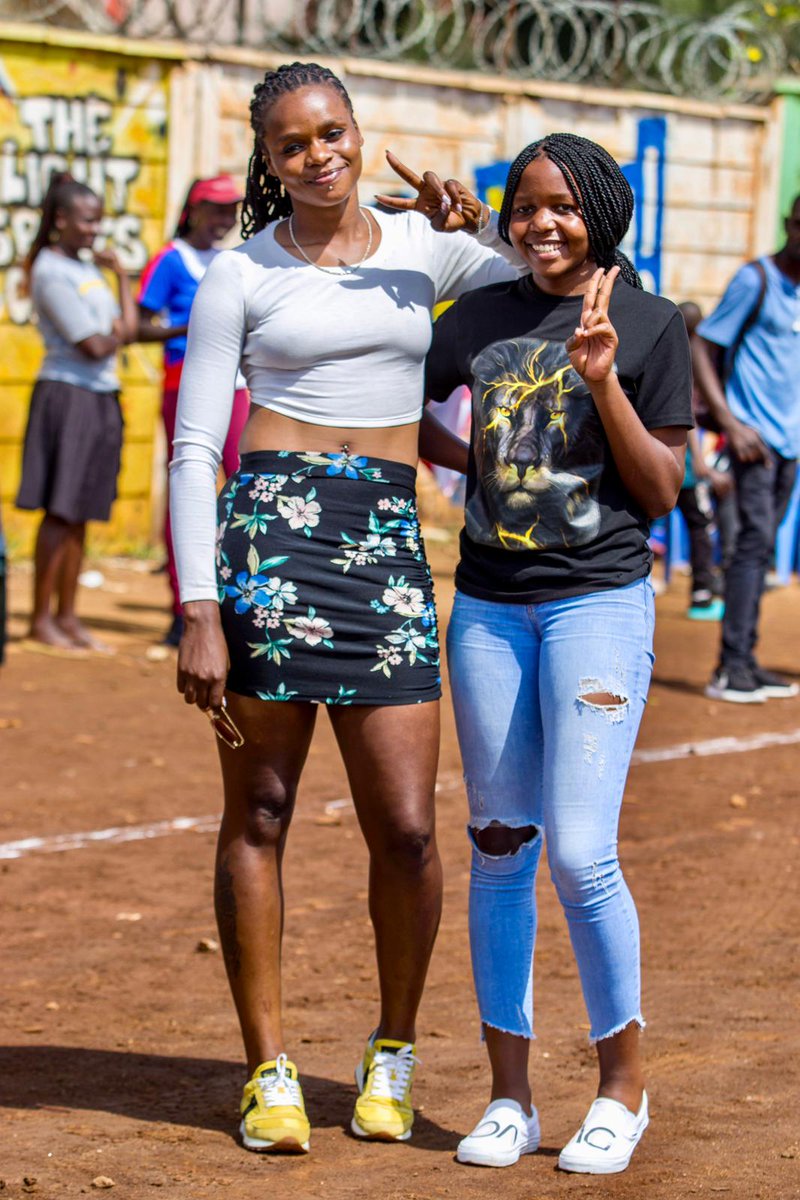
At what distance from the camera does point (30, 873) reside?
6.01m

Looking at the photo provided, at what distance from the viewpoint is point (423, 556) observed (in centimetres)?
395

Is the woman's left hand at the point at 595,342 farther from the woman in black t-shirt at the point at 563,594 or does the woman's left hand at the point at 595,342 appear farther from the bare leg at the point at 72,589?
the bare leg at the point at 72,589

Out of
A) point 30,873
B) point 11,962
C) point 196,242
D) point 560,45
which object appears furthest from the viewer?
point 560,45

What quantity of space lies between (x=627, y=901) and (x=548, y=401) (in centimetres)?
101

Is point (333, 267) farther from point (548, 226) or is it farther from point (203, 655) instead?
point (203, 655)

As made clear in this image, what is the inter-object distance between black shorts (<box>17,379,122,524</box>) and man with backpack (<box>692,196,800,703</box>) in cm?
309

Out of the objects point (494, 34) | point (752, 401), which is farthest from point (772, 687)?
point (494, 34)

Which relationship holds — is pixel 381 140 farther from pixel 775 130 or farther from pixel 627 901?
pixel 627 901

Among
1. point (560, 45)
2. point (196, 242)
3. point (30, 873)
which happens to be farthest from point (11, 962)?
point (560, 45)

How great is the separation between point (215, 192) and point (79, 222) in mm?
849

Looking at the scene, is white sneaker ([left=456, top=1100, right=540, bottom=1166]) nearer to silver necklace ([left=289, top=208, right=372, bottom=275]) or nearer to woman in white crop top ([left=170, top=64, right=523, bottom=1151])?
woman in white crop top ([left=170, top=64, right=523, bottom=1151])

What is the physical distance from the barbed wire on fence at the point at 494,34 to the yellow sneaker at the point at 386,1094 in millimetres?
9548

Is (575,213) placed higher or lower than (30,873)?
higher

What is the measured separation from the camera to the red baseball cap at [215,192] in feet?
29.9
